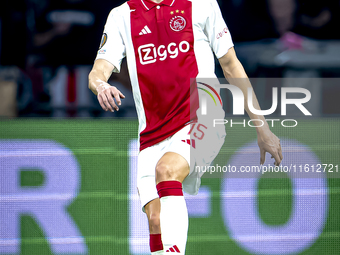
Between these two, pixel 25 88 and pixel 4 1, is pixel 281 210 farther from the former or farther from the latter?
pixel 4 1

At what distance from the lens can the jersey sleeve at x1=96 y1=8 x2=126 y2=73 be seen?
7.86 ft

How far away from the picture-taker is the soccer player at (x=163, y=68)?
2225 millimetres

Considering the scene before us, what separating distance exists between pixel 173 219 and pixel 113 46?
1.04 metres

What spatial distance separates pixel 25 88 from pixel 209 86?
195 cm

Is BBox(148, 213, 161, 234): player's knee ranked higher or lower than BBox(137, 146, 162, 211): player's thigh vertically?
lower

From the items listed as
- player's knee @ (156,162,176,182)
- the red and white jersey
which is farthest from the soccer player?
player's knee @ (156,162,176,182)

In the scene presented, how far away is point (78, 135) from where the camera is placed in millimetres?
3344

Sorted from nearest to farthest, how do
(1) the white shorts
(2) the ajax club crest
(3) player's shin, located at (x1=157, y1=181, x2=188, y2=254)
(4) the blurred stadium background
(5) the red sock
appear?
1. (3) player's shin, located at (x1=157, y1=181, x2=188, y2=254)
2. (1) the white shorts
3. (5) the red sock
4. (2) the ajax club crest
5. (4) the blurred stadium background

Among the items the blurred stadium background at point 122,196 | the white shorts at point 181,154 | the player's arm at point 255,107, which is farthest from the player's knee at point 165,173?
the blurred stadium background at point 122,196

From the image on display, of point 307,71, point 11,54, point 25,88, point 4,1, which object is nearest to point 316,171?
point 307,71

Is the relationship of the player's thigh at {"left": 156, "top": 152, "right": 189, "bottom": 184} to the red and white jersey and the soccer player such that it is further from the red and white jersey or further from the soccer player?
the red and white jersey

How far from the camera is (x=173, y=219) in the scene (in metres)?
1.87

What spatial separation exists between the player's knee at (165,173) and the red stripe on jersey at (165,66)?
28 cm

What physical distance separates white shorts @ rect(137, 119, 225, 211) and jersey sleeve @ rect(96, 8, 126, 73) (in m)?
0.52
